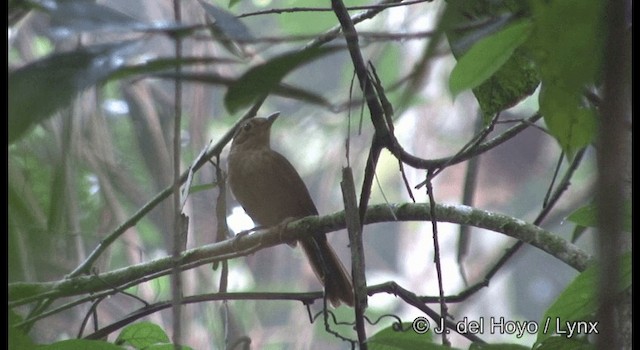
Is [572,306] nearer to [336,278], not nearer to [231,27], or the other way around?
[231,27]

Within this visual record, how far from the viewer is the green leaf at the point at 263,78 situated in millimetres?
708

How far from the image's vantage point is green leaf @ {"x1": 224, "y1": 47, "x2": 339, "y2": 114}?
2.32ft

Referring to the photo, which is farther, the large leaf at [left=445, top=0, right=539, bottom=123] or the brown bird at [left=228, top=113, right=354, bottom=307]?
the brown bird at [left=228, top=113, right=354, bottom=307]

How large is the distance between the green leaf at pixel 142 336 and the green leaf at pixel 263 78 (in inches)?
36.4

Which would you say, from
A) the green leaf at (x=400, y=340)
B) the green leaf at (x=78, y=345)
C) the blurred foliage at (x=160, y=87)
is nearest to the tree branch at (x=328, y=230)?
the blurred foliage at (x=160, y=87)

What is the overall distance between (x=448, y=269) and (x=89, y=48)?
680 cm

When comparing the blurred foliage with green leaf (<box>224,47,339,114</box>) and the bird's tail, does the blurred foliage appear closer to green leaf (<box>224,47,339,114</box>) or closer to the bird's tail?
green leaf (<box>224,47,339,114</box>)

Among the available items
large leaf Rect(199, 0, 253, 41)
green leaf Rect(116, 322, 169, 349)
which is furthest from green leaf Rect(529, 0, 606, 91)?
green leaf Rect(116, 322, 169, 349)

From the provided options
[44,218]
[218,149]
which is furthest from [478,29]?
[218,149]

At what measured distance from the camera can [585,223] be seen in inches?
47.2

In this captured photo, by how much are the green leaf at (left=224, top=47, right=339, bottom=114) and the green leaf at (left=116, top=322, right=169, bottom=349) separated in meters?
0.92

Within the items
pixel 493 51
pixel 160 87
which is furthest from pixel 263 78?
pixel 160 87
